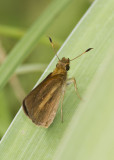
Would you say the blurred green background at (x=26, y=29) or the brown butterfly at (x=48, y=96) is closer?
the brown butterfly at (x=48, y=96)

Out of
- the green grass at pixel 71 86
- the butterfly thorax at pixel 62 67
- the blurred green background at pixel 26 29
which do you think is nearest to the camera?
the green grass at pixel 71 86

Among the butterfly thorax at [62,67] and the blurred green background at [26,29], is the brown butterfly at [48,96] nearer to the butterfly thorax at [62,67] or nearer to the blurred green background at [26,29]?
the butterfly thorax at [62,67]

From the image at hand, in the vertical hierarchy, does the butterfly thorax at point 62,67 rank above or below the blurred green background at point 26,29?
above

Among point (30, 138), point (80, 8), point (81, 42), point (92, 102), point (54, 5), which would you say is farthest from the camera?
point (80, 8)

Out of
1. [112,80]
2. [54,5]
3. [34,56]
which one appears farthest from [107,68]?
[34,56]

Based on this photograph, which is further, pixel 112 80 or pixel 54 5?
pixel 54 5

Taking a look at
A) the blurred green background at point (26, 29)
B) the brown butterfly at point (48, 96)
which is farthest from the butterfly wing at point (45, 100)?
the blurred green background at point (26, 29)

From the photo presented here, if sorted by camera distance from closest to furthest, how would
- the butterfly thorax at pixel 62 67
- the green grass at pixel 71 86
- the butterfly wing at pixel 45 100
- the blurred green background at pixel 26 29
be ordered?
1. the green grass at pixel 71 86
2. the butterfly wing at pixel 45 100
3. the butterfly thorax at pixel 62 67
4. the blurred green background at pixel 26 29

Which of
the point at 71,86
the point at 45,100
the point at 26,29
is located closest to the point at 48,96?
the point at 45,100

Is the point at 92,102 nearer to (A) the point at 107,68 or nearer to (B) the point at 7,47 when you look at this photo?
(A) the point at 107,68
